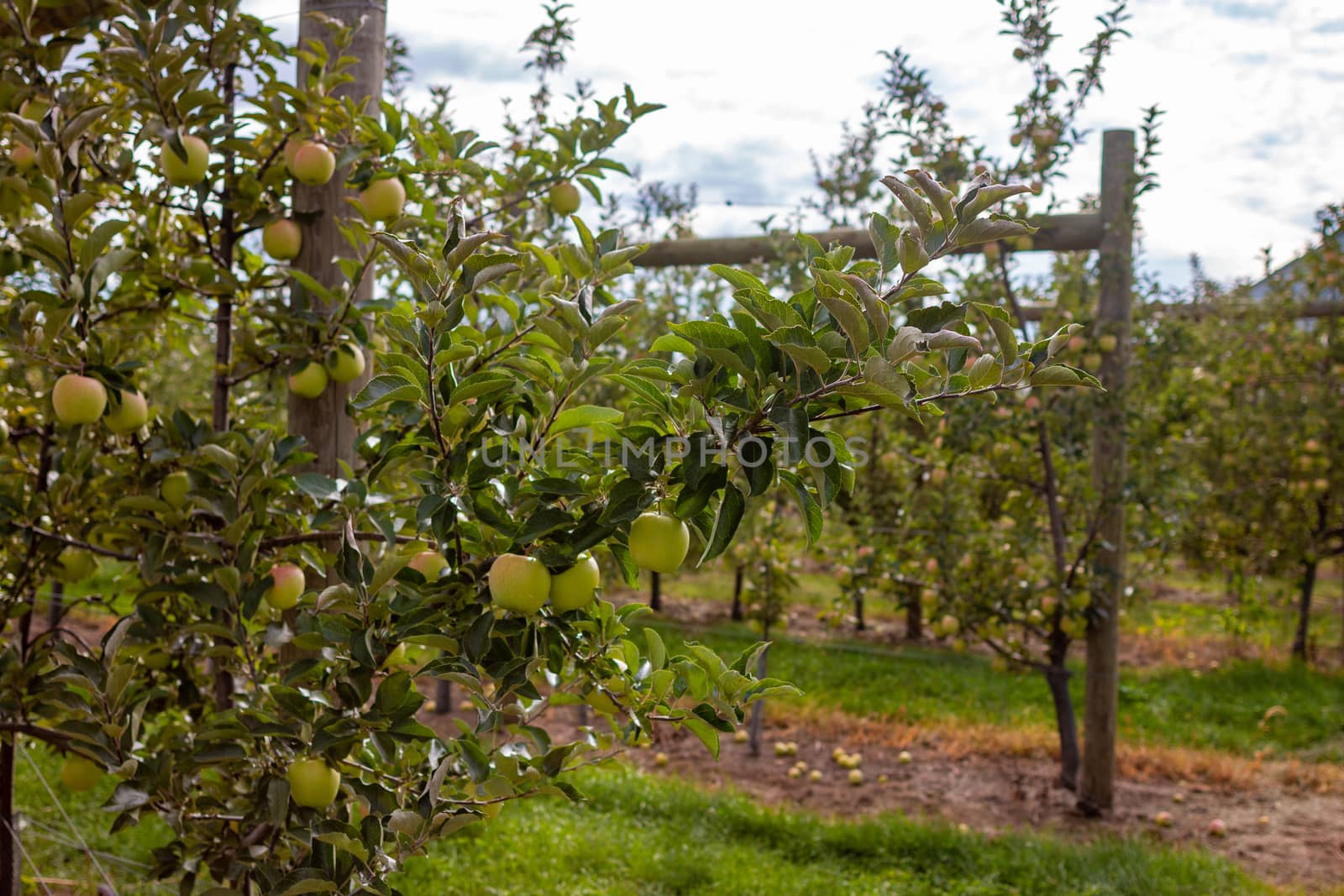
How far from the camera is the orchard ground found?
269 cm

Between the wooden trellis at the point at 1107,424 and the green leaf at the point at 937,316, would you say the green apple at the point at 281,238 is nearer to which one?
the green leaf at the point at 937,316

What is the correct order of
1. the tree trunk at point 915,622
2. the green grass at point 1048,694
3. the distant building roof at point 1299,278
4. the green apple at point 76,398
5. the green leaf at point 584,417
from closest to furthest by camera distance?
1. the green leaf at point 584,417
2. the green apple at point 76,398
3. the green grass at point 1048,694
4. the distant building roof at point 1299,278
5. the tree trunk at point 915,622

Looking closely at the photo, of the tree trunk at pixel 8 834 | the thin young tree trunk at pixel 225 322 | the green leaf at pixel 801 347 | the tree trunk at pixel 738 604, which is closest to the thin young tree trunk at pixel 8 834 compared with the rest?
the tree trunk at pixel 8 834

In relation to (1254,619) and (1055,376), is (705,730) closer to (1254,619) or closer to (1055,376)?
(1055,376)

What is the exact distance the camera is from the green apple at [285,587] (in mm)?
1394

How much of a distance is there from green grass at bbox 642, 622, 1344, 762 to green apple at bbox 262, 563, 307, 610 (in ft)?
10.1

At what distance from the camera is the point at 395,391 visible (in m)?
0.97

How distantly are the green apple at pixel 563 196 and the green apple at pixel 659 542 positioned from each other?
35.0 inches

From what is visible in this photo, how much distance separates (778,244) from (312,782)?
9.18ft

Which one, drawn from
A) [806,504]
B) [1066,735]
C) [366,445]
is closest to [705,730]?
[806,504]

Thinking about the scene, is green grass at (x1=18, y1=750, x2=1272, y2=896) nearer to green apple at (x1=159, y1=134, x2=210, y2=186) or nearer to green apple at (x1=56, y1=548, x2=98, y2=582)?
green apple at (x1=56, y1=548, x2=98, y2=582)

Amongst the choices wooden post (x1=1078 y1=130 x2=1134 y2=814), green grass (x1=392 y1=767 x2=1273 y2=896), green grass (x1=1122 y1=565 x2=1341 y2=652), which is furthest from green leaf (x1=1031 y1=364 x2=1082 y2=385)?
green grass (x1=1122 y1=565 x2=1341 y2=652)

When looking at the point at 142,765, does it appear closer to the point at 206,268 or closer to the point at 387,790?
the point at 387,790

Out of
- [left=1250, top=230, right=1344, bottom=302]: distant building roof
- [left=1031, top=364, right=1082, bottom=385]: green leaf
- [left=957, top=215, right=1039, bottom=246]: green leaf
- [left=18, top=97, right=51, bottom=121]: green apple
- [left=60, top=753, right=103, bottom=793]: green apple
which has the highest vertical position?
[left=1250, top=230, right=1344, bottom=302]: distant building roof
